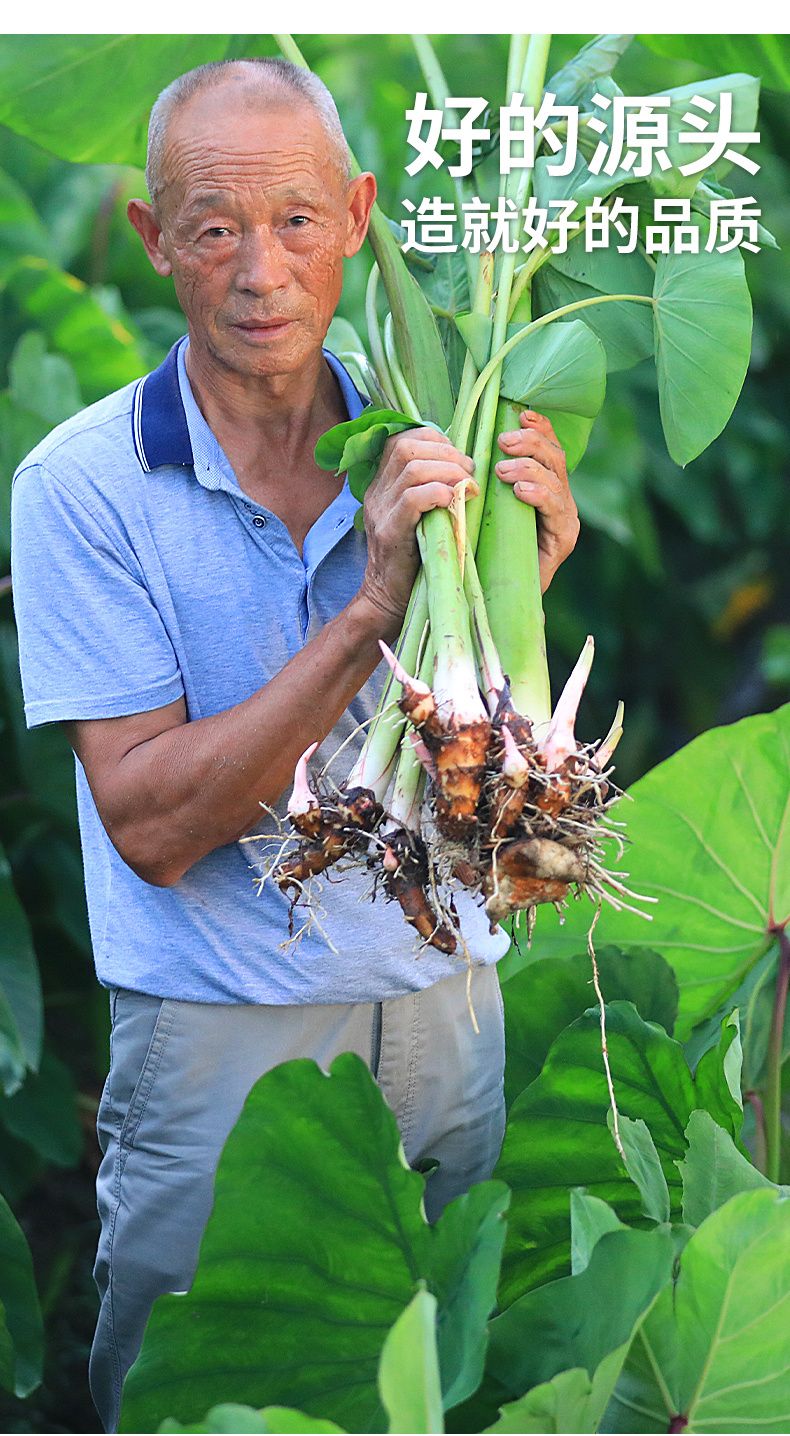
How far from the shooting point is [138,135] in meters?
1.52

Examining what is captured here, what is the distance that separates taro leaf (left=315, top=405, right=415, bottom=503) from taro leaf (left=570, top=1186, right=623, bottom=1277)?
57 centimetres

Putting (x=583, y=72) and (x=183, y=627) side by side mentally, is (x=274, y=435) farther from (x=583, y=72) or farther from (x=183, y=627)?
(x=583, y=72)

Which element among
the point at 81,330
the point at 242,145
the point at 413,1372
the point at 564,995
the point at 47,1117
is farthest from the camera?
the point at 81,330

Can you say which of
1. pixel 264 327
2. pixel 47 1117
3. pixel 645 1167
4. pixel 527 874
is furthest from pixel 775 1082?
pixel 47 1117

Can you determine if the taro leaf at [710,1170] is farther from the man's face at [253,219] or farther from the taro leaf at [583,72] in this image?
the taro leaf at [583,72]

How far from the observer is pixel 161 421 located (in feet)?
4.42

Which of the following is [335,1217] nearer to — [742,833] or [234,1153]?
[234,1153]

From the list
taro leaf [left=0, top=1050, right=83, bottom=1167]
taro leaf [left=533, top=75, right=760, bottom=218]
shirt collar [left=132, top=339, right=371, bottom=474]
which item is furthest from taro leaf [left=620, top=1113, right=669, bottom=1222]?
taro leaf [left=0, top=1050, right=83, bottom=1167]

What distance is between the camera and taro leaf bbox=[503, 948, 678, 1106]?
140cm

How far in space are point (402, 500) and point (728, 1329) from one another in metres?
0.61

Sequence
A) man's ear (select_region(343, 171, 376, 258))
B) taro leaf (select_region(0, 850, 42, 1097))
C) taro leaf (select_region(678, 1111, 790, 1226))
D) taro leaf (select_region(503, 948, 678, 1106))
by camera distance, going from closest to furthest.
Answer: taro leaf (select_region(678, 1111, 790, 1226)) → man's ear (select_region(343, 171, 376, 258)) → taro leaf (select_region(503, 948, 678, 1106)) → taro leaf (select_region(0, 850, 42, 1097))

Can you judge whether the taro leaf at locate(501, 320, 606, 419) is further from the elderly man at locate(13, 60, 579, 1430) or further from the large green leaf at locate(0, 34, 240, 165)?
the large green leaf at locate(0, 34, 240, 165)

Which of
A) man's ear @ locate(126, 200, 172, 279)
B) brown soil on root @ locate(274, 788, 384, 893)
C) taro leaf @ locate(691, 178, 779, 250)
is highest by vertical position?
taro leaf @ locate(691, 178, 779, 250)

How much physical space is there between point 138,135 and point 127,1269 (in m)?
1.09
